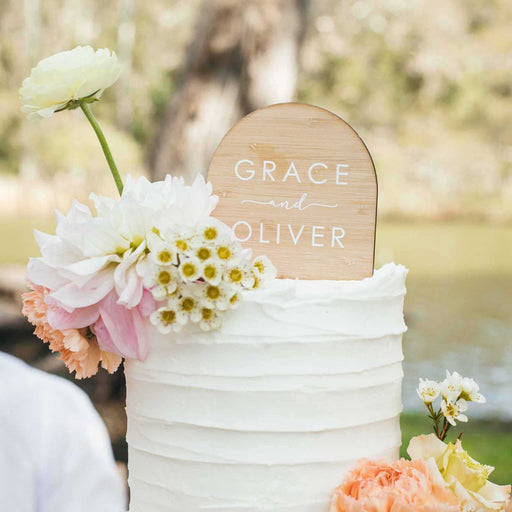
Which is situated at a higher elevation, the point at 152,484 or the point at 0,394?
the point at 0,394

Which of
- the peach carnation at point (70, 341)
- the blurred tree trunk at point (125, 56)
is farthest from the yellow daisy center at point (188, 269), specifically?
the blurred tree trunk at point (125, 56)

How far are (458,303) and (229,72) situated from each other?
4724 millimetres

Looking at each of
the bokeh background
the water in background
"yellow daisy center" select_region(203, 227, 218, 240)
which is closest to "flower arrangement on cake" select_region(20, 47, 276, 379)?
"yellow daisy center" select_region(203, 227, 218, 240)

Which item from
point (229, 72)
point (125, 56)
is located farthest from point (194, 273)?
point (125, 56)

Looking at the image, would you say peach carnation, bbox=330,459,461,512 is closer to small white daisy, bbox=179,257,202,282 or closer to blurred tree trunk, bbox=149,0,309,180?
small white daisy, bbox=179,257,202,282

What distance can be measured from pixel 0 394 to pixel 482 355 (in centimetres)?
640

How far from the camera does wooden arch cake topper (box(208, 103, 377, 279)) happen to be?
1.21 m

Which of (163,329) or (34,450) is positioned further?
(163,329)

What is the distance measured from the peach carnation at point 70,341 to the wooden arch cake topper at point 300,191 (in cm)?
28

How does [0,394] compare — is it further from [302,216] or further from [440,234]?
[440,234]

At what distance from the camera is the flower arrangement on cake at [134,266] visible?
3.45 ft

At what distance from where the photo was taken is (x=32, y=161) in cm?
754

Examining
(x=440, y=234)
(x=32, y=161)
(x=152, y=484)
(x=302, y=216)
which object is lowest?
(x=440, y=234)

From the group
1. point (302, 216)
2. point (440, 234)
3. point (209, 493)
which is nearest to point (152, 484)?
point (209, 493)
